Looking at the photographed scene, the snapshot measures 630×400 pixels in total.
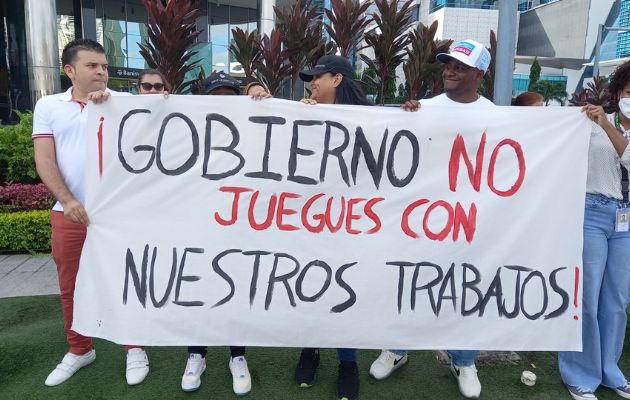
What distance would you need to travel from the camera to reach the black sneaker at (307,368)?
2.76m

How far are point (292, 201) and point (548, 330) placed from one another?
4.64ft

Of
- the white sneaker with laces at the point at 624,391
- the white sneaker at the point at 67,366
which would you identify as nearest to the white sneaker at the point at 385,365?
the white sneaker with laces at the point at 624,391

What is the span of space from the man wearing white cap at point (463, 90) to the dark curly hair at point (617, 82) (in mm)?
606

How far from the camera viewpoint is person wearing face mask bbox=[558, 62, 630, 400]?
2.46 meters

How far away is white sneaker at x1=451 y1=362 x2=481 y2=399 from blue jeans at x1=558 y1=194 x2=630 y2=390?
20.1 inches

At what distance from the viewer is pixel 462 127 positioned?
2477 millimetres

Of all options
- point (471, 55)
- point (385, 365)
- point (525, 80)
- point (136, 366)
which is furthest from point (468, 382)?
point (525, 80)

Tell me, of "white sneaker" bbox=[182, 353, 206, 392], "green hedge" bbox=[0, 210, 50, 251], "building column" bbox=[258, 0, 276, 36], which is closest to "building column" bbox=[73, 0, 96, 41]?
"building column" bbox=[258, 0, 276, 36]

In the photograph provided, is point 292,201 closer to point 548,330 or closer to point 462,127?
point 462,127

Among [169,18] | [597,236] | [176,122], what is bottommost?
[597,236]

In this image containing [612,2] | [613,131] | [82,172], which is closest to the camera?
[613,131]

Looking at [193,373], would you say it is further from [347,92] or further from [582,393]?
[582,393]

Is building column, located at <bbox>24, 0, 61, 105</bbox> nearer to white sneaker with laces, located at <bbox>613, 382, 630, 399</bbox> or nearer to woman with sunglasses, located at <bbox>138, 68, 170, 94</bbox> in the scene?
woman with sunglasses, located at <bbox>138, 68, 170, 94</bbox>

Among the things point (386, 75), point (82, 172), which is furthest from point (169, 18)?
point (82, 172)
